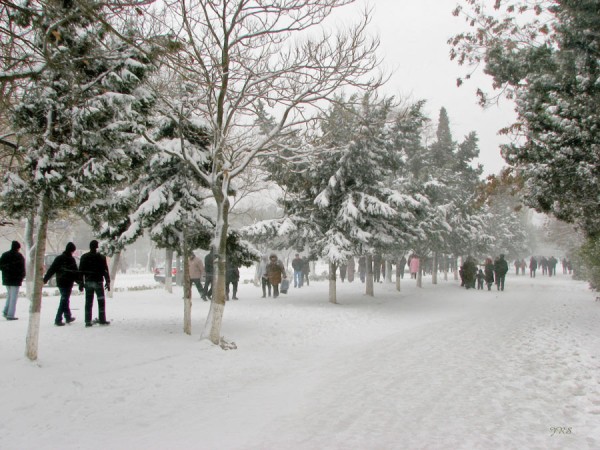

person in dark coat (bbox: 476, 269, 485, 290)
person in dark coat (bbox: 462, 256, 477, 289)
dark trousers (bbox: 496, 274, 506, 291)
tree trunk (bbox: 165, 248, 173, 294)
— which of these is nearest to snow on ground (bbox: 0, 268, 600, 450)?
tree trunk (bbox: 165, 248, 173, 294)

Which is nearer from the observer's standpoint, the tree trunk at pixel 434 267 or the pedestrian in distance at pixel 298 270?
the pedestrian in distance at pixel 298 270

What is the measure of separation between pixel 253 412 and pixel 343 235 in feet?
41.5

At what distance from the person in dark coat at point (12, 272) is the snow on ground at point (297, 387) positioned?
0.63 m

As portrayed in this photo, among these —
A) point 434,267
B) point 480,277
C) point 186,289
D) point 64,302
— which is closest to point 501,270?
point 480,277

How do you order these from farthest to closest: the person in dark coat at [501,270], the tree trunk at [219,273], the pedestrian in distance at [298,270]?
1. the person in dark coat at [501,270]
2. the pedestrian in distance at [298,270]
3. the tree trunk at [219,273]

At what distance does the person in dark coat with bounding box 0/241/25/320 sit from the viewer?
39.9ft

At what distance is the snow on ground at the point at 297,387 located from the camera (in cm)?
547

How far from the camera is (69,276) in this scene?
37.4 ft

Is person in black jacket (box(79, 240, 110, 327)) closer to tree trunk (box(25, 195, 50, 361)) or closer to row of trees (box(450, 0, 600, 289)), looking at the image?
tree trunk (box(25, 195, 50, 361))

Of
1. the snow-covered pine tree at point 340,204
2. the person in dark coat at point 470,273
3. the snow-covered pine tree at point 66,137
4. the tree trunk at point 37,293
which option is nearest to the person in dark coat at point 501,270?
the person in dark coat at point 470,273

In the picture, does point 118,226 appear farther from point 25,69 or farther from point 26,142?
point 25,69

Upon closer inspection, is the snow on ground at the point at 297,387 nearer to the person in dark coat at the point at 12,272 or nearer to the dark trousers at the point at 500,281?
the person in dark coat at the point at 12,272

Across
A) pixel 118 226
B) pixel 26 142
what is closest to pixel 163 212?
pixel 118 226

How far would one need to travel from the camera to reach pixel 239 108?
416 inches
